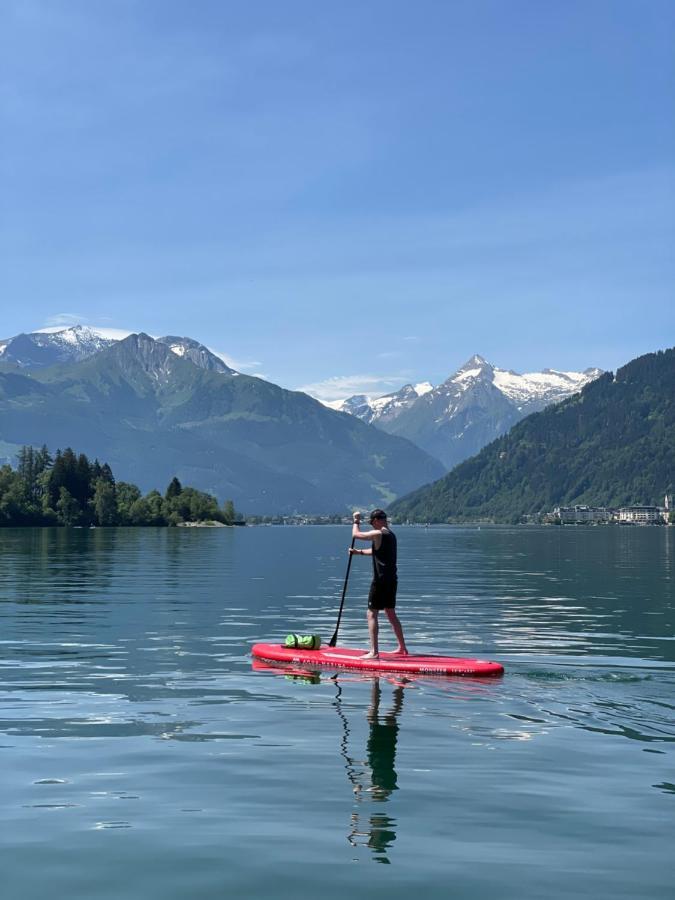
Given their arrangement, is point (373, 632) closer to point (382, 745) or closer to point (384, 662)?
point (384, 662)

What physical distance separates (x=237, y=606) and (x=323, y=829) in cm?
3972

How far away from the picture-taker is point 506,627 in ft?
142

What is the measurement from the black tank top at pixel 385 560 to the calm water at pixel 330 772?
2.78 metres

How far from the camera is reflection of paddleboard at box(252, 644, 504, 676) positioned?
27109 millimetres

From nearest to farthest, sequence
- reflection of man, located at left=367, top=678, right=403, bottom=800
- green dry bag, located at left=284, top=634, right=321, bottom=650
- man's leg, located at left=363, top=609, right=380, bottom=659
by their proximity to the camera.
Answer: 1. reflection of man, located at left=367, top=678, right=403, bottom=800
2. man's leg, located at left=363, top=609, right=380, bottom=659
3. green dry bag, located at left=284, top=634, right=321, bottom=650

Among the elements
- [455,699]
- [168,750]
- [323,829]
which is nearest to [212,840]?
[323,829]

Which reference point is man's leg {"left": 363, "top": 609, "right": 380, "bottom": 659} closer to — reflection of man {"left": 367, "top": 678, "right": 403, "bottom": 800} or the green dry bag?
reflection of man {"left": 367, "top": 678, "right": 403, "bottom": 800}

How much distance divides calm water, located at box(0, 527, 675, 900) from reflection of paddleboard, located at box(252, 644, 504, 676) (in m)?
0.52

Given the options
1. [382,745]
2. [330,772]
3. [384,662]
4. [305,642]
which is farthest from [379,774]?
[305,642]

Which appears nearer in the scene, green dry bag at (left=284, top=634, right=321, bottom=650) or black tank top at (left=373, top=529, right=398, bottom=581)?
black tank top at (left=373, top=529, right=398, bottom=581)

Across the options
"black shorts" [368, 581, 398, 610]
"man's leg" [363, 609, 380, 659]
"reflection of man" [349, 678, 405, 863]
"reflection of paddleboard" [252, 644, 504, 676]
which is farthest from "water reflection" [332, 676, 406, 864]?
"black shorts" [368, 581, 398, 610]

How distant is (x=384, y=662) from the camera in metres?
28.0

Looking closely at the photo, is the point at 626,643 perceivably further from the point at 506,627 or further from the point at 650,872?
the point at 650,872

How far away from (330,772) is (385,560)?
11.0m
